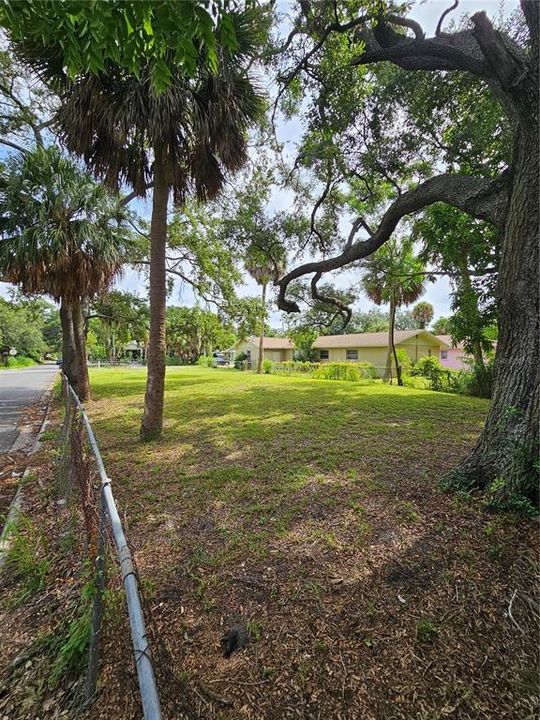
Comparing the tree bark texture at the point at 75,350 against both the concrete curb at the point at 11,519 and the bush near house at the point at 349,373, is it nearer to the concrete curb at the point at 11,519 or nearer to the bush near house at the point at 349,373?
the concrete curb at the point at 11,519

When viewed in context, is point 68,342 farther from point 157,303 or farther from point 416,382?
point 416,382

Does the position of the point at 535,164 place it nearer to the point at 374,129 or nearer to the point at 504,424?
the point at 504,424

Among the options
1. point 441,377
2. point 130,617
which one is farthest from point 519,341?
point 441,377

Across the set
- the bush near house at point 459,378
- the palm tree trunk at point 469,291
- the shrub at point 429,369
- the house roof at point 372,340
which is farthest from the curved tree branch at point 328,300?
the house roof at point 372,340

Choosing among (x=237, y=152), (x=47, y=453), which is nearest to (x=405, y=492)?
(x=47, y=453)

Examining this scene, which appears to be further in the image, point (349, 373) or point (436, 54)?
point (349, 373)

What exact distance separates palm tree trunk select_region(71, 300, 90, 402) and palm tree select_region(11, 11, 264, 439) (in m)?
4.66

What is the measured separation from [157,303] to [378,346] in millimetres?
27447

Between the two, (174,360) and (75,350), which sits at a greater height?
(75,350)

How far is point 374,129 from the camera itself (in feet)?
20.5

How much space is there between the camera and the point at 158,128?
16.1 feet

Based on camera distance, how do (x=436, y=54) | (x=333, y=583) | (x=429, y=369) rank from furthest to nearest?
(x=429, y=369)
(x=436, y=54)
(x=333, y=583)

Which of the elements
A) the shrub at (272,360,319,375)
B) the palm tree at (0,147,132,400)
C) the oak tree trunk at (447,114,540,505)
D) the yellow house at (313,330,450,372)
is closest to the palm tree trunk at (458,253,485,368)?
the oak tree trunk at (447,114,540,505)

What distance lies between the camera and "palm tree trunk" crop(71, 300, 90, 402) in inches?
374
